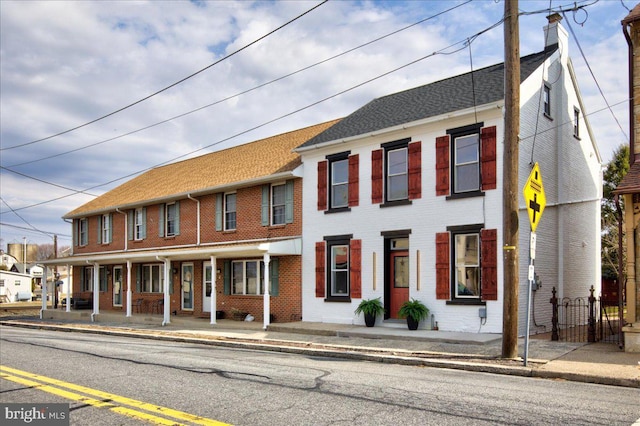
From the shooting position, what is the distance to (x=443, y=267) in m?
16.5

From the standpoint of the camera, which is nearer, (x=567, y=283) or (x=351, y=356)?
(x=351, y=356)

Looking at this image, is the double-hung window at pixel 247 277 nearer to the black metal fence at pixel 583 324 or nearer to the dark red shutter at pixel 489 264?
the dark red shutter at pixel 489 264

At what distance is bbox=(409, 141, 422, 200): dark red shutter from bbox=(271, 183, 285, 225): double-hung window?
5.92 m

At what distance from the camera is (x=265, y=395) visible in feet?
27.1

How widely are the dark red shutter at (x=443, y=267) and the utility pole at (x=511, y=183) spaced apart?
195 inches

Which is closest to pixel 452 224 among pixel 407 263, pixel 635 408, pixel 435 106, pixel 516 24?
pixel 407 263

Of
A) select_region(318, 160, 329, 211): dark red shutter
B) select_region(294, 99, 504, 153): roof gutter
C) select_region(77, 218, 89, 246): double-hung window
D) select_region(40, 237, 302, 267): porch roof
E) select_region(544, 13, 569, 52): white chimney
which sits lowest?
select_region(40, 237, 302, 267): porch roof

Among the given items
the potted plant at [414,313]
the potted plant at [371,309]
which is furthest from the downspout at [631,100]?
the potted plant at [371,309]

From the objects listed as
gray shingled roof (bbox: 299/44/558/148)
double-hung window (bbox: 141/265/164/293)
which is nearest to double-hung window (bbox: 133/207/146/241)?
double-hung window (bbox: 141/265/164/293)

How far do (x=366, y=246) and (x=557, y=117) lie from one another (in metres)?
7.44

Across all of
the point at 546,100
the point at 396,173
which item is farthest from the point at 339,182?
the point at 546,100

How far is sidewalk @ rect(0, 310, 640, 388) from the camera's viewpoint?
34.0 feet

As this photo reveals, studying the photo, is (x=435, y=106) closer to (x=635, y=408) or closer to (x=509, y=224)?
(x=509, y=224)

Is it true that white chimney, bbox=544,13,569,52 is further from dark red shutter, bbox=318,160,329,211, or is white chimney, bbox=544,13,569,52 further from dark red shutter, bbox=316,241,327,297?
dark red shutter, bbox=316,241,327,297
